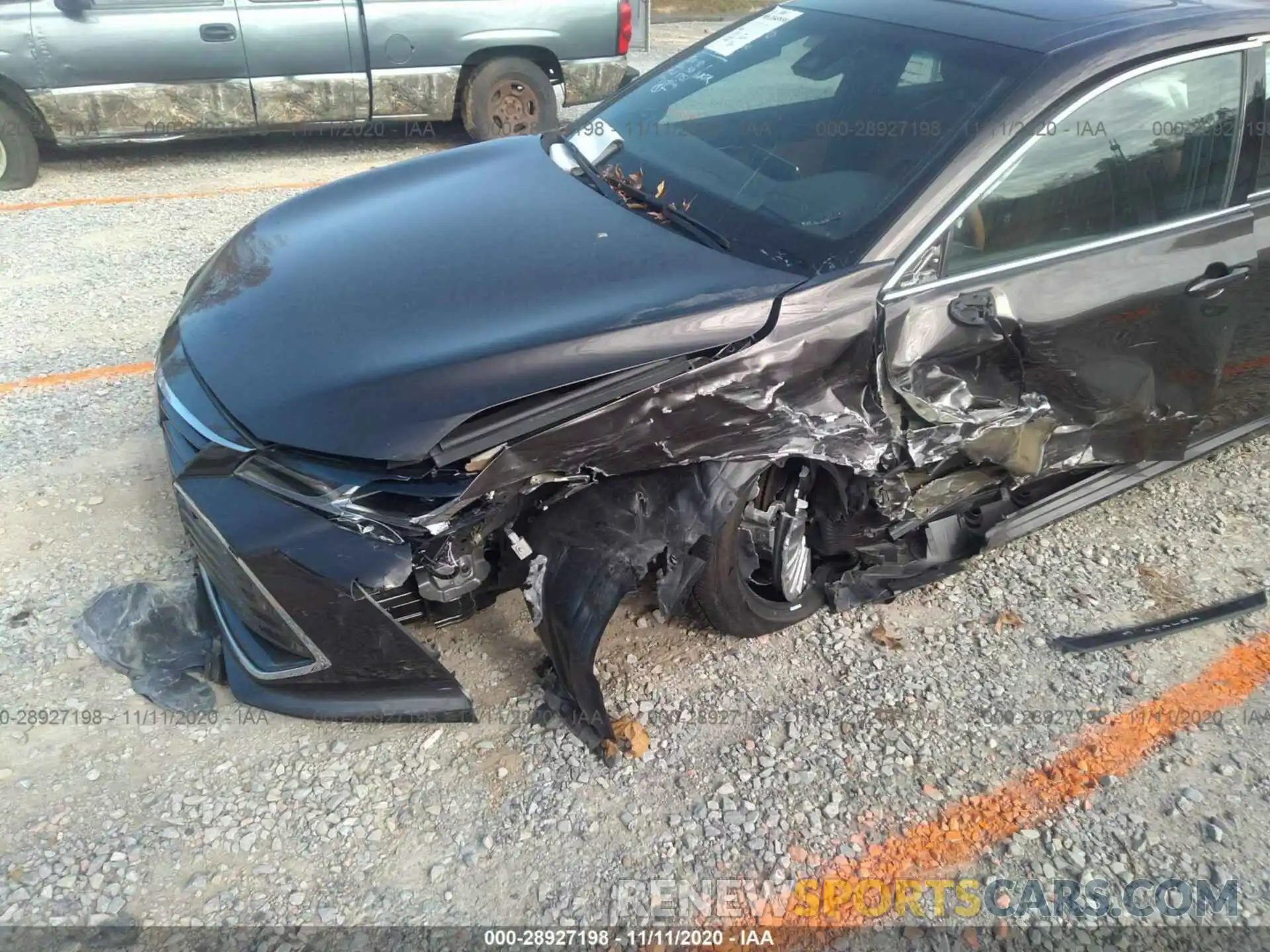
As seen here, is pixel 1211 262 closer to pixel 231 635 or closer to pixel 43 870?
pixel 231 635

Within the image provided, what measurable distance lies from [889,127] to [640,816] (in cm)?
208

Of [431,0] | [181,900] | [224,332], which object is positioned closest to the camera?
[181,900]

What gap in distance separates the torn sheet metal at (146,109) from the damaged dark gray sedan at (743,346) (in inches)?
164

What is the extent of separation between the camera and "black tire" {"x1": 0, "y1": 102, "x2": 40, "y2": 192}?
630 cm

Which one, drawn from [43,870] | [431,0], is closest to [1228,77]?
[43,870]

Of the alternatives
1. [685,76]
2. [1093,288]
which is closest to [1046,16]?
[1093,288]

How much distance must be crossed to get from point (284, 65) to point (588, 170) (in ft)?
15.2

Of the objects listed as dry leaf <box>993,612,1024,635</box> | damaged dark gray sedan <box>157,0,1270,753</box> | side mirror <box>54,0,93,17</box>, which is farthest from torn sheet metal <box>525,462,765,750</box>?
side mirror <box>54,0,93,17</box>

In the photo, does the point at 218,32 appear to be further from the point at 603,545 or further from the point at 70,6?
the point at 603,545

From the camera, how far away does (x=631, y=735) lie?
2588 millimetres

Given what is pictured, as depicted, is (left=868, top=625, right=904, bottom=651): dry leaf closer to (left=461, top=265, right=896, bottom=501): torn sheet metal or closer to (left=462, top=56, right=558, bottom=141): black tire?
(left=461, top=265, right=896, bottom=501): torn sheet metal

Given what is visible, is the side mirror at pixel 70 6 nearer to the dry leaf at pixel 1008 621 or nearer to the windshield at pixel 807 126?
the windshield at pixel 807 126

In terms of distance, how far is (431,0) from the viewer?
6.89 m

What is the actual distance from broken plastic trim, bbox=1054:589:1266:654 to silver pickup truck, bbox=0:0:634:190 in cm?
614
